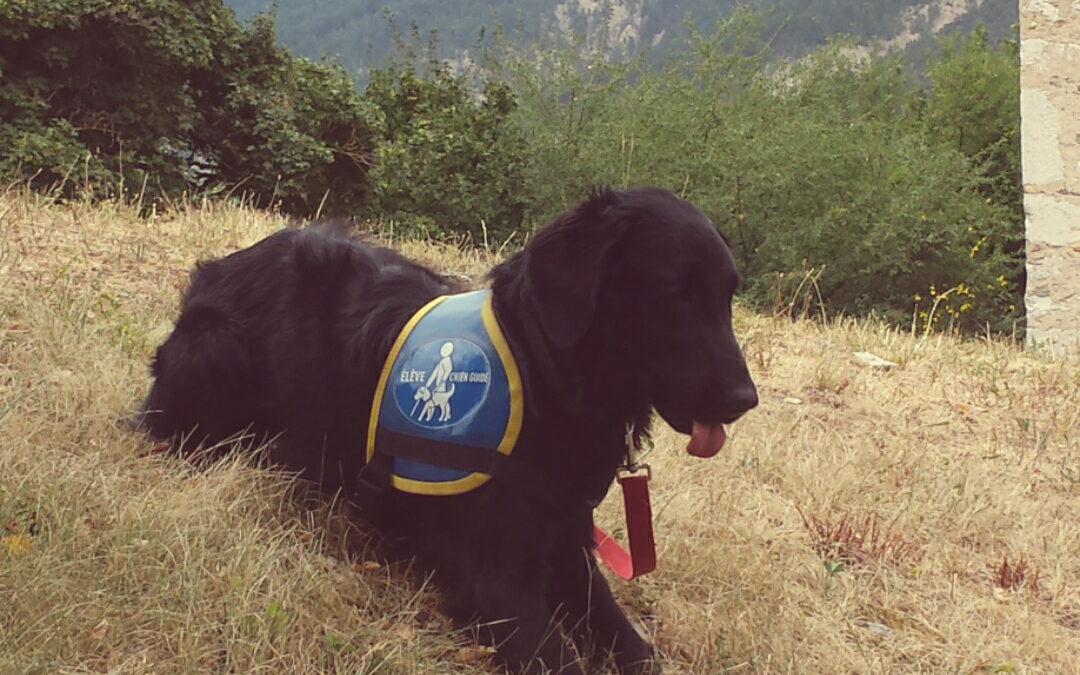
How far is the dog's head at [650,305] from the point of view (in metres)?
2.41

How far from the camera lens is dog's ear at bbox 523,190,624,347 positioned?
2.44 meters

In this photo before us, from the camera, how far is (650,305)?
8.02 ft

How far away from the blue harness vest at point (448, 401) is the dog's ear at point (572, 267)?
21 centimetres

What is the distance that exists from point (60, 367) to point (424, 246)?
4.32 meters

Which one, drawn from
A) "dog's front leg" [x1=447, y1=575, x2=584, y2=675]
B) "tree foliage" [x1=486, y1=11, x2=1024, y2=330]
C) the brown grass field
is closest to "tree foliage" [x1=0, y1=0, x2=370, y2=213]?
"tree foliage" [x1=486, y1=11, x2=1024, y2=330]

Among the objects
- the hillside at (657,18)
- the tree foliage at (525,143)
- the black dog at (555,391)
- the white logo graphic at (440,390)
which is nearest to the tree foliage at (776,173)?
the tree foliage at (525,143)

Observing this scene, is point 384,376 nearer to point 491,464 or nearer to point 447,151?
point 491,464

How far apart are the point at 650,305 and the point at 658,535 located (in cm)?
139

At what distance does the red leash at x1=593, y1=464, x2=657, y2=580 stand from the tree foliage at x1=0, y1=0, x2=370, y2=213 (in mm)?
7034

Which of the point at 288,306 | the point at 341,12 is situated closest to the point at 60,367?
the point at 288,306

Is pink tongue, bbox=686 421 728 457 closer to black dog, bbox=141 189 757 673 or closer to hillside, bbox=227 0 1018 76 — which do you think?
black dog, bbox=141 189 757 673

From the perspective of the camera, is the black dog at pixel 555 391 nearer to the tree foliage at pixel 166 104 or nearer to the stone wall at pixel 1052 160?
the tree foliage at pixel 166 104

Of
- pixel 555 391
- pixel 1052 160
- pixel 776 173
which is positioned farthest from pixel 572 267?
pixel 776 173

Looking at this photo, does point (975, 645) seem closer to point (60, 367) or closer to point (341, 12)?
point (60, 367)
